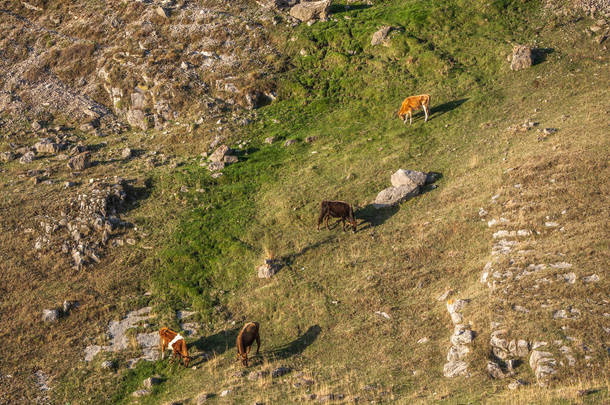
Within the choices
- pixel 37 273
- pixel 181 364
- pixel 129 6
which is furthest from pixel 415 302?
pixel 129 6

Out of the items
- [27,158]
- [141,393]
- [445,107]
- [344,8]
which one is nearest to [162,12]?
[344,8]

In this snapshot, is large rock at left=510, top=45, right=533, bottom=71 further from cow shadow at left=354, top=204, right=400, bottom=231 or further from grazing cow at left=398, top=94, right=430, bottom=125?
cow shadow at left=354, top=204, right=400, bottom=231

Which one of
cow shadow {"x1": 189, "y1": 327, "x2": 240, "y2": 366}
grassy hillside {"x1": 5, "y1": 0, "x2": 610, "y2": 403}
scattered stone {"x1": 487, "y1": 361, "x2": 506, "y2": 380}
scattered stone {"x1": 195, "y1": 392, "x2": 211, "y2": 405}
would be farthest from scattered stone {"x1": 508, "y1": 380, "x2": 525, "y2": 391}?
cow shadow {"x1": 189, "y1": 327, "x2": 240, "y2": 366}

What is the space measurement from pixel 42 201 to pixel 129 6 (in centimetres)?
3244

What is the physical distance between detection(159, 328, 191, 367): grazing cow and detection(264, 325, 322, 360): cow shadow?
3924 mm

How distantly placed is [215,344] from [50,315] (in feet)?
32.0

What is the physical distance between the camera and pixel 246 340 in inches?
893

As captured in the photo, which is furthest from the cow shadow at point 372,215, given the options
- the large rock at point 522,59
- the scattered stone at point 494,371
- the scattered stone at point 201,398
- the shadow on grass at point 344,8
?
the shadow on grass at point 344,8

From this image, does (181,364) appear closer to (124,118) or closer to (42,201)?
(42,201)

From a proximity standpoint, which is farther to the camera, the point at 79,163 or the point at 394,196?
the point at 79,163

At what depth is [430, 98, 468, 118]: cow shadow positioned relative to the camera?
1567 inches

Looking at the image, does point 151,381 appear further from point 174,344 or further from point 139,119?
point 139,119

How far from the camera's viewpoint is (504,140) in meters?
34.4

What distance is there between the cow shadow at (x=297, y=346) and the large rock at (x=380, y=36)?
110 feet
